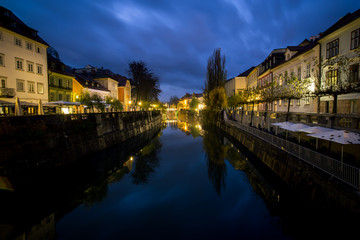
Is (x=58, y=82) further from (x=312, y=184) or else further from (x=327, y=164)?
(x=327, y=164)

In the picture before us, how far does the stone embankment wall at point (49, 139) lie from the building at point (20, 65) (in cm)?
961

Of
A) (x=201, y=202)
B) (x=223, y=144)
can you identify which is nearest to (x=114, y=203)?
(x=201, y=202)

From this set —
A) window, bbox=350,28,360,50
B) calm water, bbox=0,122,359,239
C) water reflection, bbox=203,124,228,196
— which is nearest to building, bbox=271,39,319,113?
window, bbox=350,28,360,50

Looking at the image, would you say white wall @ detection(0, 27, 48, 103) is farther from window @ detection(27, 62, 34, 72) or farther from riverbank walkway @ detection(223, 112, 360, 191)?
riverbank walkway @ detection(223, 112, 360, 191)

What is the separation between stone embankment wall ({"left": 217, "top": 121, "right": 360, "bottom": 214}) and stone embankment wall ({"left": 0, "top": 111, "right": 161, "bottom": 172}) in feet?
42.8

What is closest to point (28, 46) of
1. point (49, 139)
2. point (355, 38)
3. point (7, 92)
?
point (7, 92)

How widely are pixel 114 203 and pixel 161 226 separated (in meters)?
3.15

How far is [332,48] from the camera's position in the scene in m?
18.5

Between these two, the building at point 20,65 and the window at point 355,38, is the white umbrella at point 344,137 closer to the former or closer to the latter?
the window at point 355,38

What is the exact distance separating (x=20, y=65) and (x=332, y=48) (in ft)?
113

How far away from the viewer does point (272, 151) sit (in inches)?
444

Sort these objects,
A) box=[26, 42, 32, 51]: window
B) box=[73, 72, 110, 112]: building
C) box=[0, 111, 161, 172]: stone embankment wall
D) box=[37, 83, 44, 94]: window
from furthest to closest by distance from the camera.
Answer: box=[73, 72, 110, 112]: building, box=[37, 83, 44, 94]: window, box=[26, 42, 32, 51]: window, box=[0, 111, 161, 172]: stone embankment wall

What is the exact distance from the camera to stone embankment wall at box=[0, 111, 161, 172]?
930cm

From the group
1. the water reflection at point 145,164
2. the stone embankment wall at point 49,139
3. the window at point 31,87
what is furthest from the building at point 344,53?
the window at point 31,87
